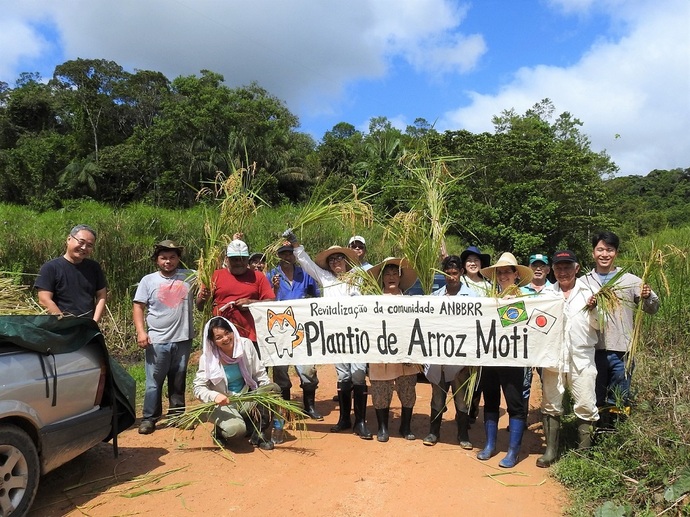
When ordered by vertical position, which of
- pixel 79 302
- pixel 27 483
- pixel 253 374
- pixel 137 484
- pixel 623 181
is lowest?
pixel 137 484

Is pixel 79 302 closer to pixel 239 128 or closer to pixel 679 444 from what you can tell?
pixel 679 444

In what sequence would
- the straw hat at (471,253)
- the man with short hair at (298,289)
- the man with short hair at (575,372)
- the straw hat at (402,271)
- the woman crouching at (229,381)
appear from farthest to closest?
the man with short hair at (298,289) → the straw hat at (471,253) → the straw hat at (402,271) → the woman crouching at (229,381) → the man with short hair at (575,372)

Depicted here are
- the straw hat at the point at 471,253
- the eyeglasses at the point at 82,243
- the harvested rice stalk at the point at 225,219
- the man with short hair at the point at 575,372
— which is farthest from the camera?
the harvested rice stalk at the point at 225,219

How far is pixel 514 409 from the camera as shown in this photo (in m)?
4.44

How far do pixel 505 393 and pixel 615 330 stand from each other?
105 centimetres

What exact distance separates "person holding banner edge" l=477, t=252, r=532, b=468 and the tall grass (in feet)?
1.31

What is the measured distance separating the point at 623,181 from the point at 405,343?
134 ft

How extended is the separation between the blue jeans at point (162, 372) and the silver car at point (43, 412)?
3.75 feet

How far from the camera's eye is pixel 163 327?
208 inches

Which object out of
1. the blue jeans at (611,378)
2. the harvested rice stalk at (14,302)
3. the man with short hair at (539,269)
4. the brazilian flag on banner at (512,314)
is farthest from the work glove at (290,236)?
the blue jeans at (611,378)

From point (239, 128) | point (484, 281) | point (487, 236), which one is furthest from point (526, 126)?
point (484, 281)

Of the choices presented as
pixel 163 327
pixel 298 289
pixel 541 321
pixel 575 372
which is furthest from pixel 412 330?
pixel 163 327

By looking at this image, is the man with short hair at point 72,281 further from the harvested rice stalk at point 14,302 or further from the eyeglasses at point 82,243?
the harvested rice stalk at point 14,302

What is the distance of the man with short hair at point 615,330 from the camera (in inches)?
168
